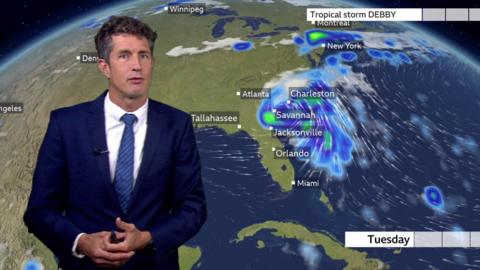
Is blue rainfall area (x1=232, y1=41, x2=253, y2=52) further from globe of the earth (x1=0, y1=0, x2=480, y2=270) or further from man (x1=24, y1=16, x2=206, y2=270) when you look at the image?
man (x1=24, y1=16, x2=206, y2=270)

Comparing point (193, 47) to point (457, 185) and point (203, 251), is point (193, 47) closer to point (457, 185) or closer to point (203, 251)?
point (203, 251)

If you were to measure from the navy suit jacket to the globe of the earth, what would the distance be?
3.53 feet

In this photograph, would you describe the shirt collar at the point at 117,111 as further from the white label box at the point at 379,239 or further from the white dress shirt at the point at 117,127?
the white label box at the point at 379,239

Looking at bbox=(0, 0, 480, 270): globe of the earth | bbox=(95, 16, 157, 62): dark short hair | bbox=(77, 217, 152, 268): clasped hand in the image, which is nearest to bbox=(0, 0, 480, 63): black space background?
bbox=(0, 0, 480, 270): globe of the earth

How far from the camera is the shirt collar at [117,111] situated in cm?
215

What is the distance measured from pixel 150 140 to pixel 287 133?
4.11 ft

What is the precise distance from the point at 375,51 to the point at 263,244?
1212 mm

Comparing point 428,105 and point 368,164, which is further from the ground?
point 428,105

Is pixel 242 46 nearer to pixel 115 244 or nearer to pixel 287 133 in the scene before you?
pixel 287 133

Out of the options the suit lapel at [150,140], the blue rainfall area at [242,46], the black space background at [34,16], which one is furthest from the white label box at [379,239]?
the suit lapel at [150,140]

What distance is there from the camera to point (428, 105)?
10.9 ft

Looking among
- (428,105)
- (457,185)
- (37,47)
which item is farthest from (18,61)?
(457,185)

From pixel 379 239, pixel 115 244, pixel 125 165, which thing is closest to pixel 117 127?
pixel 125 165

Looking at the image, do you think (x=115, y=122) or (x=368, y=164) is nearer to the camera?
(x=115, y=122)
